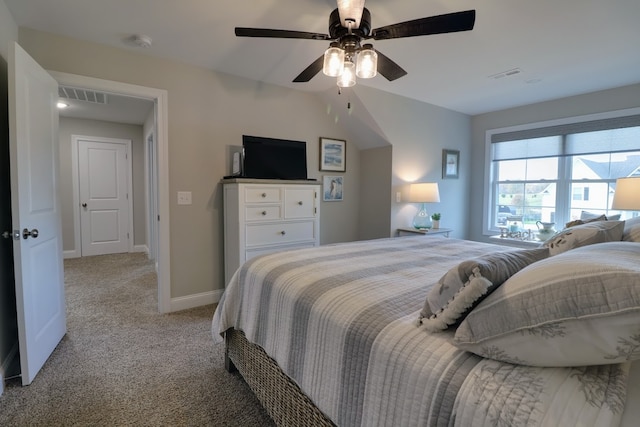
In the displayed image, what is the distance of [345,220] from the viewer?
14.1ft

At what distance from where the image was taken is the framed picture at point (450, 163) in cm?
447

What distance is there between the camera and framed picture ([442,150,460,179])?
14.7ft

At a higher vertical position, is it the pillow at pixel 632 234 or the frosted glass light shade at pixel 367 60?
the frosted glass light shade at pixel 367 60

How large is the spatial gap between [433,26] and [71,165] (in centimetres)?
588

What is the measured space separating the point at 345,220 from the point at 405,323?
11.1 feet

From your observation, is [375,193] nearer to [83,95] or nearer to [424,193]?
[424,193]

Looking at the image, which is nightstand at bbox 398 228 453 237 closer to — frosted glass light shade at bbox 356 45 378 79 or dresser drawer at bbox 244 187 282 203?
dresser drawer at bbox 244 187 282 203

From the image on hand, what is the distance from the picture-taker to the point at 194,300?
308cm

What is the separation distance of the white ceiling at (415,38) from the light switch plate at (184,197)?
1.28 metres

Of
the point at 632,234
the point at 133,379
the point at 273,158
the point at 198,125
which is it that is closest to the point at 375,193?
the point at 273,158

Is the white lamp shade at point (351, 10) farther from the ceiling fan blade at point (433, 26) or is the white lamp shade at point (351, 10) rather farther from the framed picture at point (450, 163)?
the framed picture at point (450, 163)

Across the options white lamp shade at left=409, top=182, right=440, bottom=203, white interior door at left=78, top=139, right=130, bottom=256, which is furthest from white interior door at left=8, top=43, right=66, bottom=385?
white lamp shade at left=409, top=182, right=440, bottom=203

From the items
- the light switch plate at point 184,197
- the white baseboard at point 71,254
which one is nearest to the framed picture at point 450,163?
the light switch plate at point 184,197

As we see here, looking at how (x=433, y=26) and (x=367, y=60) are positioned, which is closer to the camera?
(x=433, y=26)
